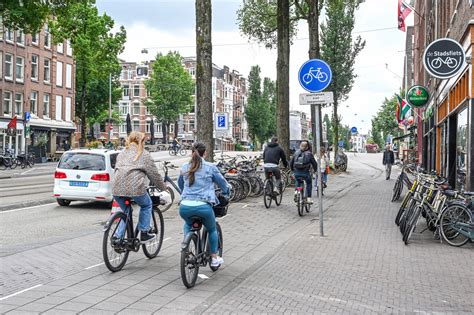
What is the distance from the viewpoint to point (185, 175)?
666 cm

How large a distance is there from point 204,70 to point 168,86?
6882 centimetres

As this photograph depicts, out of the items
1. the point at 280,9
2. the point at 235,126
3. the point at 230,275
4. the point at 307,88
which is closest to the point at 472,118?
the point at 307,88

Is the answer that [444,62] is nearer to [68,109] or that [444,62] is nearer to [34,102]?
[34,102]

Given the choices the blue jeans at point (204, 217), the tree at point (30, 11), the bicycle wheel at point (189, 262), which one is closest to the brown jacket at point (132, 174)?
the blue jeans at point (204, 217)

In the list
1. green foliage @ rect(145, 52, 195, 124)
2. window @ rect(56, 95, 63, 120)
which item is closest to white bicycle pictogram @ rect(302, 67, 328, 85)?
window @ rect(56, 95, 63, 120)

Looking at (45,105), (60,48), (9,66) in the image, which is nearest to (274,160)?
(9,66)

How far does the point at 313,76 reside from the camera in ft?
35.6

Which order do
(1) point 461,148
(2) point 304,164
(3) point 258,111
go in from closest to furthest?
(2) point 304,164 → (1) point 461,148 → (3) point 258,111

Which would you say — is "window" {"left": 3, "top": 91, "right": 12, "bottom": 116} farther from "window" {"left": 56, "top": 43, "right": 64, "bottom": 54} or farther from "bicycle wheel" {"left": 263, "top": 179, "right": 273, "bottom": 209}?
"bicycle wheel" {"left": 263, "top": 179, "right": 273, "bottom": 209}

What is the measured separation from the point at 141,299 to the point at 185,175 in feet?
5.10

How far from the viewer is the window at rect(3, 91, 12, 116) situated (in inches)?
1752

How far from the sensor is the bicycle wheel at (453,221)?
31.6 ft

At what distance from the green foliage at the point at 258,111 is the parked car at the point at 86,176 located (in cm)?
8737

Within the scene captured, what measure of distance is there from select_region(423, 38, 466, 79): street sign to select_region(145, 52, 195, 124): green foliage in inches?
2883
